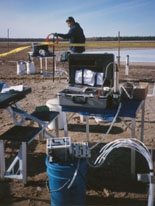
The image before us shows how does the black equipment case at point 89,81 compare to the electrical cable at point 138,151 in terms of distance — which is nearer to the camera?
the electrical cable at point 138,151

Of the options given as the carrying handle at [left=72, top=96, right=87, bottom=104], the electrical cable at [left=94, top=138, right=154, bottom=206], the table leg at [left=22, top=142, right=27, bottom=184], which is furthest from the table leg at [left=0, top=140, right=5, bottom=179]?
the electrical cable at [left=94, top=138, right=154, bottom=206]

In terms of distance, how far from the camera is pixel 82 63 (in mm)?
3982

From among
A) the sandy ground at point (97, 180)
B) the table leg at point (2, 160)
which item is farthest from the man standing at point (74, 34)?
the table leg at point (2, 160)

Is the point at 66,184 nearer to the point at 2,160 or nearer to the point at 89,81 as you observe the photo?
the point at 2,160

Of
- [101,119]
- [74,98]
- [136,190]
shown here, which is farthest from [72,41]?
[136,190]

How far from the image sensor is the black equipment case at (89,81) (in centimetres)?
338

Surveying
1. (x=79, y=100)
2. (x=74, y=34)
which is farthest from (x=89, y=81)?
(x=74, y=34)

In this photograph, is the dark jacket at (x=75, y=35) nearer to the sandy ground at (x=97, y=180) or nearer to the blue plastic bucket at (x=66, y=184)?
the sandy ground at (x=97, y=180)

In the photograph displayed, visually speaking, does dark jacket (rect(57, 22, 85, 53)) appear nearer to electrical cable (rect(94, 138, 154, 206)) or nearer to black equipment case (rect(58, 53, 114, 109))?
black equipment case (rect(58, 53, 114, 109))

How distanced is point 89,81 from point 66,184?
181 centimetres

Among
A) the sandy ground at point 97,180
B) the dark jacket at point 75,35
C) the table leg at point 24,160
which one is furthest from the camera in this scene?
the dark jacket at point 75,35

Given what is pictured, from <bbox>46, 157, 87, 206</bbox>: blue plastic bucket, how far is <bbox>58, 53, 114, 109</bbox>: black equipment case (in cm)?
91

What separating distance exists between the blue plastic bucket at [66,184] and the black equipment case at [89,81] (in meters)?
0.91

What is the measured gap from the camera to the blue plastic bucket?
8.69 feet
